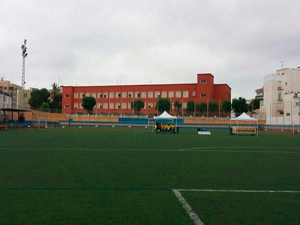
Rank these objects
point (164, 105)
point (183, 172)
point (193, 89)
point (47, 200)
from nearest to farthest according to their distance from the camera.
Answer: point (47, 200) < point (183, 172) < point (164, 105) < point (193, 89)

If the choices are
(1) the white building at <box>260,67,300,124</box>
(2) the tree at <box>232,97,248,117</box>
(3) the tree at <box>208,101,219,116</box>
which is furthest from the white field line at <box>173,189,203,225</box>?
(2) the tree at <box>232,97,248,117</box>

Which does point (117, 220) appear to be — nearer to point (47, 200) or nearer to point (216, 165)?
point (47, 200)

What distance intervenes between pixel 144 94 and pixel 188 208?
86564 mm

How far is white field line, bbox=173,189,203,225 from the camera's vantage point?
4.93 meters

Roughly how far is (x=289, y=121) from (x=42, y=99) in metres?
81.3

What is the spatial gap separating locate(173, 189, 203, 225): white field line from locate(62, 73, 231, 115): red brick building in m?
75.9

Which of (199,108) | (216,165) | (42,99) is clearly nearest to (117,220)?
(216,165)

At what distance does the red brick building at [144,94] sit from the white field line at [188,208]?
7587 cm

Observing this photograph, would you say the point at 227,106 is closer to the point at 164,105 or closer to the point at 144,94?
the point at 164,105

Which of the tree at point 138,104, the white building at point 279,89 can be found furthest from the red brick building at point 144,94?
the white building at point 279,89

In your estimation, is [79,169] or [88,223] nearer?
[88,223]

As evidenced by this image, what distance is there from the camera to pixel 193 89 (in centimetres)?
8744

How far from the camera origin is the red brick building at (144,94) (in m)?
84.9

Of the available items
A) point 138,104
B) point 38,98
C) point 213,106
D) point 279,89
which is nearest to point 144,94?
point 138,104
